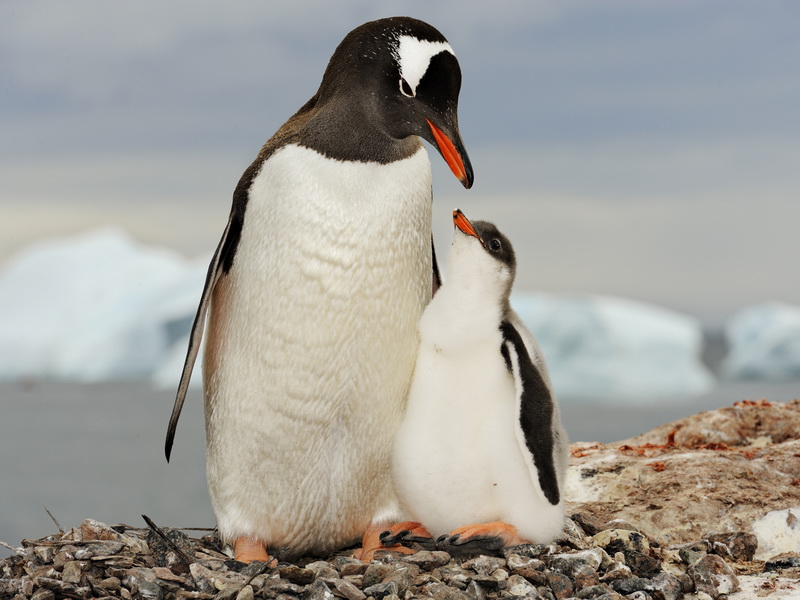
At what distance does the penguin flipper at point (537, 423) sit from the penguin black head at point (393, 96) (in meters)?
0.64

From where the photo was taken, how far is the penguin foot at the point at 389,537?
2924 mm

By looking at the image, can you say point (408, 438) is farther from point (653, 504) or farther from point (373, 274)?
point (653, 504)

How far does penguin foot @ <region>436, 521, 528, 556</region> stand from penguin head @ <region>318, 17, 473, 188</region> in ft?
3.57

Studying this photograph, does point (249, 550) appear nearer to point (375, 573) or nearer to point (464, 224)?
point (375, 573)

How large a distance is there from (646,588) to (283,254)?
147 cm

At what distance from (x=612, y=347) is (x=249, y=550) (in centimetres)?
910

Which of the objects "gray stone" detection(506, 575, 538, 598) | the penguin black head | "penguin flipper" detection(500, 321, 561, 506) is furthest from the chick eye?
"gray stone" detection(506, 575, 538, 598)

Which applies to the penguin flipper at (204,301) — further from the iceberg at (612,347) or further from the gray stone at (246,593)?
the iceberg at (612,347)

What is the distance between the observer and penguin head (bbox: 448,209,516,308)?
9.15ft

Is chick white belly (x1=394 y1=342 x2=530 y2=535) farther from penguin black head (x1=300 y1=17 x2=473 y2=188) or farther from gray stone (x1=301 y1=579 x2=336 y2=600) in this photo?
penguin black head (x1=300 y1=17 x2=473 y2=188)

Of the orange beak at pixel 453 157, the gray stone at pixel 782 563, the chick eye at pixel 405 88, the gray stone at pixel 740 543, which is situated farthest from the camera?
the gray stone at pixel 740 543

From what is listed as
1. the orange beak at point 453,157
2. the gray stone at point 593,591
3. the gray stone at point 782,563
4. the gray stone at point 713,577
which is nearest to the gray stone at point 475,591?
the gray stone at point 593,591

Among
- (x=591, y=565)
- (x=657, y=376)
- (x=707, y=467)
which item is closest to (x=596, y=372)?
(x=657, y=376)

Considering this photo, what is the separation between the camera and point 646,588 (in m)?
2.71
